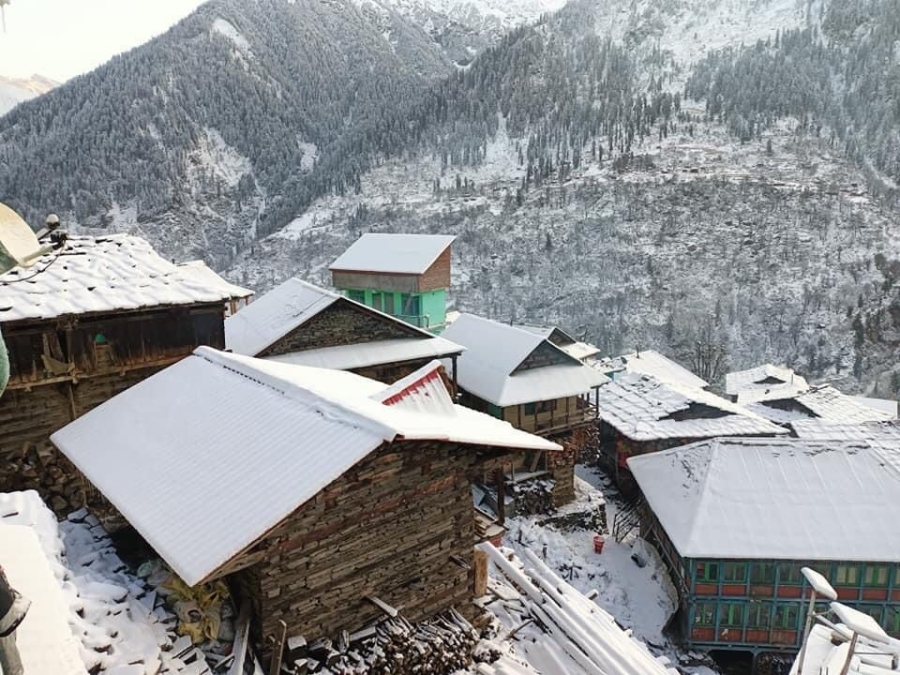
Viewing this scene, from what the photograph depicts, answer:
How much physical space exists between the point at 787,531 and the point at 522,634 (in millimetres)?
11555

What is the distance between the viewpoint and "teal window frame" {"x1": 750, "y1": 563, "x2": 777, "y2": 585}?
19.4 metres

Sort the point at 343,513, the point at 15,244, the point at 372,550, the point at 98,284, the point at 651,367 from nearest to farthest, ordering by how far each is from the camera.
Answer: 1. the point at 15,244
2. the point at 343,513
3. the point at 372,550
4. the point at 98,284
5. the point at 651,367

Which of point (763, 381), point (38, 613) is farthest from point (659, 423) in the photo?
point (38, 613)

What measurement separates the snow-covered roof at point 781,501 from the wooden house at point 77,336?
51.9 ft

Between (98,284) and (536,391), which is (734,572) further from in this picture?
(98,284)

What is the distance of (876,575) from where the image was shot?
19344 mm

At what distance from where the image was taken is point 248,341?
21.0 m

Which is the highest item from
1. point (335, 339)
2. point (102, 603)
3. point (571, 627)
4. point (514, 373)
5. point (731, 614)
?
point (335, 339)

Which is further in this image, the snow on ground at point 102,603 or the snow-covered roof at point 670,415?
the snow-covered roof at point 670,415

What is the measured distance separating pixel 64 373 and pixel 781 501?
20.7m

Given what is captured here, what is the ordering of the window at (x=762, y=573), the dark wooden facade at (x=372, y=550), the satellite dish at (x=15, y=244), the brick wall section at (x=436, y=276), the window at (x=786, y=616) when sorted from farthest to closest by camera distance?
1. the brick wall section at (x=436, y=276)
2. the window at (x=786, y=616)
3. the window at (x=762, y=573)
4. the dark wooden facade at (x=372, y=550)
5. the satellite dish at (x=15, y=244)

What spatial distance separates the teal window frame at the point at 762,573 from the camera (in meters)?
19.4

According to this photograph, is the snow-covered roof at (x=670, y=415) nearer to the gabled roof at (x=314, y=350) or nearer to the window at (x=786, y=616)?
the window at (x=786, y=616)

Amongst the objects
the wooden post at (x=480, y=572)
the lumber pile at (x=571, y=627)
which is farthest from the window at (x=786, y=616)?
the wooden post at (x=480, y=572)
